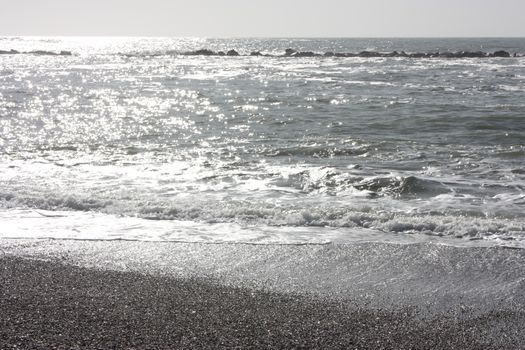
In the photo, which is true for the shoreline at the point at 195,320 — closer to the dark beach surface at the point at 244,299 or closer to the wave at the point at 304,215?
the dark beach surface at the point at 244,299

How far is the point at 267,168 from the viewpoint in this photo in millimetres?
11922

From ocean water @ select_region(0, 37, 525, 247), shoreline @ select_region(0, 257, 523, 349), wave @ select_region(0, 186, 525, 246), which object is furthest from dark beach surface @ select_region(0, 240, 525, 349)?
wave @ select_region(0, 186, 525, 246)

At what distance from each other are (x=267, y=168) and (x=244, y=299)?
22.8 ft

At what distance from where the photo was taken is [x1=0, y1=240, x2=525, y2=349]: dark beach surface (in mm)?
4273

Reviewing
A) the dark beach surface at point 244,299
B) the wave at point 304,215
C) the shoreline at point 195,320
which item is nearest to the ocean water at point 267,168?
the wave at point 304,215

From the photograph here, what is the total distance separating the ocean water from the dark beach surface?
70 centimetres

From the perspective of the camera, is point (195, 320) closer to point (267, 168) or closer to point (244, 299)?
point (244, 299)

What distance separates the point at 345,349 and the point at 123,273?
250cm

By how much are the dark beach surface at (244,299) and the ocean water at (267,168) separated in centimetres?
70

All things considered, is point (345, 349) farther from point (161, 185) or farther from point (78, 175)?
point (78, 175)

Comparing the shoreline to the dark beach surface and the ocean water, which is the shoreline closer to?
the dark beach surface

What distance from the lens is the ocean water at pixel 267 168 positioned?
758 centimetres

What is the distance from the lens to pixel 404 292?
5.37 meters

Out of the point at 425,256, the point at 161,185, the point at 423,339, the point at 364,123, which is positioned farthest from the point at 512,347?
the point at 364,123
